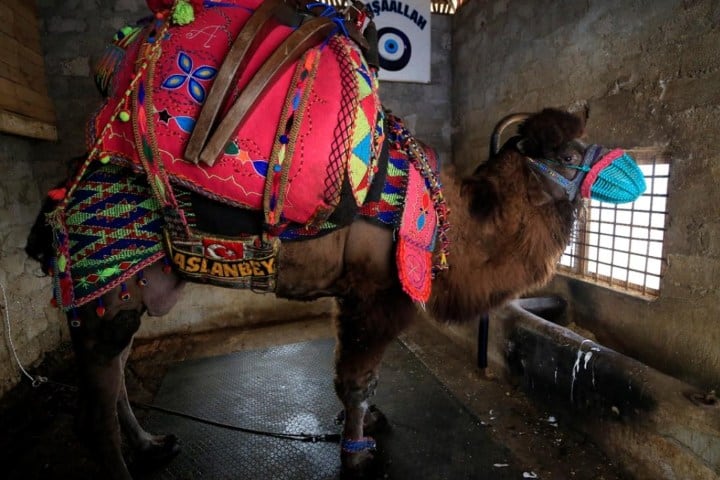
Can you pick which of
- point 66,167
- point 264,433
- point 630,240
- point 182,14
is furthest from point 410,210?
point 66,167

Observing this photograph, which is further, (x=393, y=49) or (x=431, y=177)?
(x=393, y=49)

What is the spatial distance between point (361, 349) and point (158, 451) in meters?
1.41

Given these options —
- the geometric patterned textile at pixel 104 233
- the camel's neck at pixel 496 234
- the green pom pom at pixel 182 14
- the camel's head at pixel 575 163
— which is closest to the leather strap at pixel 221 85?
the green pom pom at pixel 182 14

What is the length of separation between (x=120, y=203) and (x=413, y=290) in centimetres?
109

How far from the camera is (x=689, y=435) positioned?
1.82 metres

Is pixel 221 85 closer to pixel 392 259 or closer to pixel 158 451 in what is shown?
pixel 392 259

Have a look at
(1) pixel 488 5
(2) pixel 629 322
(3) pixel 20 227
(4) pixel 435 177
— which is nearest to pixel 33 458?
(3) pixel 20 227

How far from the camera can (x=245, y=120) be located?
3.89 ft

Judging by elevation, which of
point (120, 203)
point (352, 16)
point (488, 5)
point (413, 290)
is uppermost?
point (488, 5)

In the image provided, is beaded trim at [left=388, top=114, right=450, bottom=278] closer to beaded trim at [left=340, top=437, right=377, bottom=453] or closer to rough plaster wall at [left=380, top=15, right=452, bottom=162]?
beaded trim at [left=340, top=437, right=377, bottom=453]

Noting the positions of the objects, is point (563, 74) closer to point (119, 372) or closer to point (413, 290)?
point (413, 290)

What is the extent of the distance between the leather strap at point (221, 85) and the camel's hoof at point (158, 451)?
1914mm

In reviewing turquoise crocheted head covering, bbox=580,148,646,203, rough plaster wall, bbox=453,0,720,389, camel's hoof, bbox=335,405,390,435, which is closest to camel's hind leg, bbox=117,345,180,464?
camel's hoof, bbox=335,405,390,435

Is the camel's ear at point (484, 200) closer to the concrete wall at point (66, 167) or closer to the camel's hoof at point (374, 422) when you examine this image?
the camel's hoof at point (374, 422)
